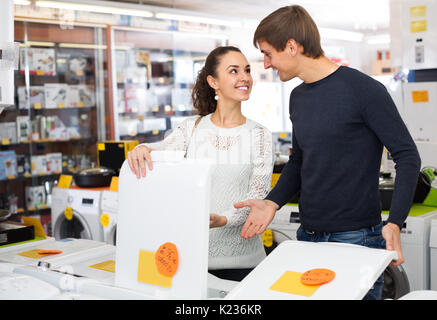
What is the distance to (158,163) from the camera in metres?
1.61

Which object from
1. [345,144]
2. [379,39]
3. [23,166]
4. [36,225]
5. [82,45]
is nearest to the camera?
[345,144]

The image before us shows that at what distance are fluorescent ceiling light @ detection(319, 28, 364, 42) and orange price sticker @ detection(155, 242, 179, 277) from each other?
9.87 m

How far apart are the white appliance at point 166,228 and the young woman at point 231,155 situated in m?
0.57

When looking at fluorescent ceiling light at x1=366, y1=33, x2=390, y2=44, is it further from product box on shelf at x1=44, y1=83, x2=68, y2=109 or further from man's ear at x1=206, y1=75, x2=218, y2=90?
man's ear at x1=206, y1=75, x2=218, y2=90

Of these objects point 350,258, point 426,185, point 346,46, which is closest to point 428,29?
point 426,185

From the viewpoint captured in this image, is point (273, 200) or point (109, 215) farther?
point (109, 215)

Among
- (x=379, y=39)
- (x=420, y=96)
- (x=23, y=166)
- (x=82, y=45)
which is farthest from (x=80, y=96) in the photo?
(x=379, y=39)

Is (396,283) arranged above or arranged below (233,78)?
below

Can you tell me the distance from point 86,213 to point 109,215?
0.27m

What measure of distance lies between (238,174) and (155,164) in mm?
721

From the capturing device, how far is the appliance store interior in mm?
1473

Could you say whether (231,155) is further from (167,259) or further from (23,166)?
(23,166)

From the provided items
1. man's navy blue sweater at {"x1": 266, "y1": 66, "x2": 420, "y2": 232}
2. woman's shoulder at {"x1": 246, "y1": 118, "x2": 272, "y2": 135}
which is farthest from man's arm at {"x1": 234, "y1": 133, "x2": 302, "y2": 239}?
woman's shoulder at {"x1": 246, "y1": 118, "x2": 272, "y2": 135}

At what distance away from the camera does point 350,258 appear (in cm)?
143
